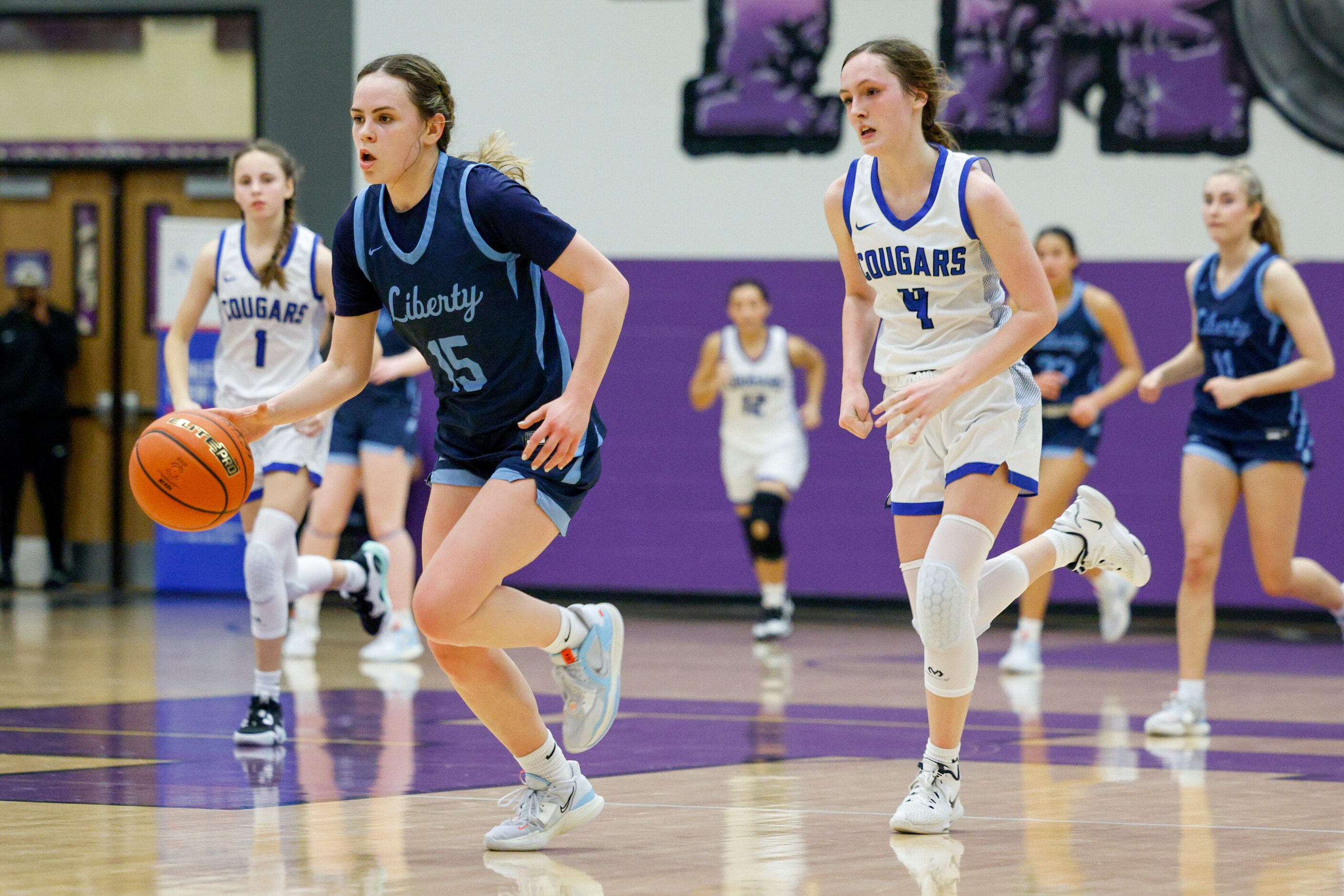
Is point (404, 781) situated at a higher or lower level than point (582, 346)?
lower

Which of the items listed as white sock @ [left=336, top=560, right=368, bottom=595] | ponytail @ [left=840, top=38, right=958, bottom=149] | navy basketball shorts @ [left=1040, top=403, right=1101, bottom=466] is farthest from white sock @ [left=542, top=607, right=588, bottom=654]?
navy basketball shorts @ [left=1040, top=403, right=1101, bottom=466]

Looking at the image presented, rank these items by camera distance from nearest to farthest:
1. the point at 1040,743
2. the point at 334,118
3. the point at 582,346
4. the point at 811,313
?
the point at 582,346 < the point at 1040,743 < the point at 811,313 < the point at 334,118

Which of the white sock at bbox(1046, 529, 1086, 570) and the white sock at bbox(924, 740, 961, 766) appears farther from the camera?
the white sock at bbox(1046, 529, 1086, 570)

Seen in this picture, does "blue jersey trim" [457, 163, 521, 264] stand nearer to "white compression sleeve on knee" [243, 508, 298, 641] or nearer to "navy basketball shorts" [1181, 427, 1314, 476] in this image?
"white compression sleeve on knee" [243, 508, 298, 641]

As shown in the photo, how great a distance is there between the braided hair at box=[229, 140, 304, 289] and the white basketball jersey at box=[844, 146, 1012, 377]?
2488 millimetres

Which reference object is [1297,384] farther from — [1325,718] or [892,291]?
[892,291]

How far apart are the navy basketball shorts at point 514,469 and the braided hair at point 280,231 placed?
2237 mm

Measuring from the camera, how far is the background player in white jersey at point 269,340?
20.9ft

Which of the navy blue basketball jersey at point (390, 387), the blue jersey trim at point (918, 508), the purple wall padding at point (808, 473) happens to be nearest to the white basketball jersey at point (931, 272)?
the blue jersey trim at point (918, 508)

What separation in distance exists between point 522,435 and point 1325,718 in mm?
4398

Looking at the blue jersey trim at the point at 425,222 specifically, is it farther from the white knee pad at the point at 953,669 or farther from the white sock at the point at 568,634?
the white knee pad at the point at 953,669

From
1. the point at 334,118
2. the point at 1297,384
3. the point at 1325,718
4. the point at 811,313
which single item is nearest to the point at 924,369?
the point at 1297,384

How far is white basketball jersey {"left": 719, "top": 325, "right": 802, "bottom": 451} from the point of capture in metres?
11.1

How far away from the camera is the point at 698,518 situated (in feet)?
41.8
